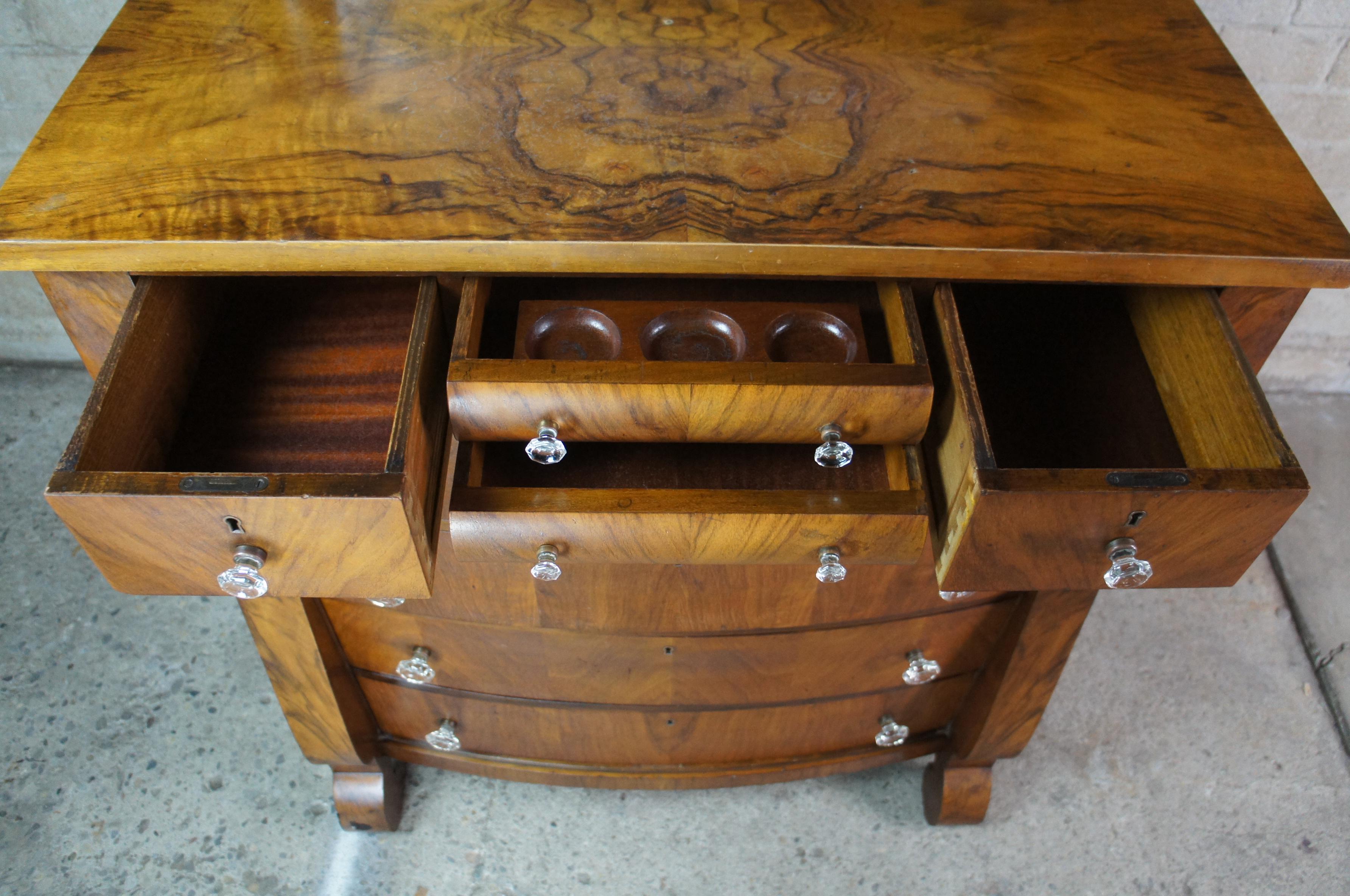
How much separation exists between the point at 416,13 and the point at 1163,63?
0.76 metres

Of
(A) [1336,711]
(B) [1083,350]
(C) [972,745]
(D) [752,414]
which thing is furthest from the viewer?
(A) [1336,711]

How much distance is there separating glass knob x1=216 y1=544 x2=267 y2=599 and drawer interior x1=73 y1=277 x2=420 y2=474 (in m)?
0.10

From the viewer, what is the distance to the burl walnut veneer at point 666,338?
74cm

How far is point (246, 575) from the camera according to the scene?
714 millimetres

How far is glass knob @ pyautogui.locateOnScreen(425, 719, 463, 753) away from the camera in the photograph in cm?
110

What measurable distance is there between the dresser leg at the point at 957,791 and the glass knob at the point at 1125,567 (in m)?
0.51

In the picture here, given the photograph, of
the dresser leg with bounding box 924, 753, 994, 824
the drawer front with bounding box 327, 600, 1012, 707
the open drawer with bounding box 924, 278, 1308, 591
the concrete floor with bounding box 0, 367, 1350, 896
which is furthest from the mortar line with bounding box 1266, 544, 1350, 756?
the open drawer with bounding box 924, 278, 1308, 591

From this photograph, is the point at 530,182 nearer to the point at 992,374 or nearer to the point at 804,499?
the point at 804,499

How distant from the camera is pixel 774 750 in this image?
1156mm

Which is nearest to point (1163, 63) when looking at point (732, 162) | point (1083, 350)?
point (1083, 350)

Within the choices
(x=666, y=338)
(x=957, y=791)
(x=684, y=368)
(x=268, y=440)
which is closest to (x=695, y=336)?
(x=666, y=338)

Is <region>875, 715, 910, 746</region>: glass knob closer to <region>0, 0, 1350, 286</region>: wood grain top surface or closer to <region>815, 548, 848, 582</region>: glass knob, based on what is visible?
<region>815, 548, 848, 582</region>: glass knob

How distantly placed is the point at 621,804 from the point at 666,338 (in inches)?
27.3

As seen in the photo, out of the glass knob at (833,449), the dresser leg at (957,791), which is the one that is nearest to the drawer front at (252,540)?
the glass knob at (833,449)
